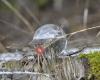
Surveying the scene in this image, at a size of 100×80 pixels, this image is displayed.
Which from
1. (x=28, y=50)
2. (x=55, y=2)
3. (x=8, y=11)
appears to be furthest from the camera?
(x=55, y=2)

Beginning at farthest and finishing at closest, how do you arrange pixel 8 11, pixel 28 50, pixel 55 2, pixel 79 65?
1. pixel 55 2
2. pixel 8 11
3. pixel 28 50
4. pixel 79 65

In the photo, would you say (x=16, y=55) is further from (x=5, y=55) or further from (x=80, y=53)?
(x=80, y=53)

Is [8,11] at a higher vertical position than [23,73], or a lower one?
higher

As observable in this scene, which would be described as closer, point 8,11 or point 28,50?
point 28,50

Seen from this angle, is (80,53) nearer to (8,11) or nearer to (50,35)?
(50,35)

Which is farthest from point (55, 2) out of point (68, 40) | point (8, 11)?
point (68, 40)

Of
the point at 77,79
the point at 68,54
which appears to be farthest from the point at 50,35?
the point at 77,79

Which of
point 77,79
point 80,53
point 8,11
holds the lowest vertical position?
point 77,79
